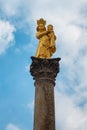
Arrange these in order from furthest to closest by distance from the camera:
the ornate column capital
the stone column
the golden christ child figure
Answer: the golden christ child figure → the ornate column capital → the stone column

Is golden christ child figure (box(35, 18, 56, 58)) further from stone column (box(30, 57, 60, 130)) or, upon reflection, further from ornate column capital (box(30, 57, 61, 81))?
stone column (box(30, 57, 60, 130))

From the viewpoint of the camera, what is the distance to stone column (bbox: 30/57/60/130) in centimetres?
1825

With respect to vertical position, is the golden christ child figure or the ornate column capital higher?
the golden christ child figure

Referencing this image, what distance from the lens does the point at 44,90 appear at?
747 inches

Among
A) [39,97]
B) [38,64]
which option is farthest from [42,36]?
[39,97]

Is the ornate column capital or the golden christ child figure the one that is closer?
the ornate column capital

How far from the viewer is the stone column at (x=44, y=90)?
18250mm

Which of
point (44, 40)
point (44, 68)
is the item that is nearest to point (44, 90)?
point (44, 68)

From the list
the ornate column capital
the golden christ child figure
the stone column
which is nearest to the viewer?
the stone column

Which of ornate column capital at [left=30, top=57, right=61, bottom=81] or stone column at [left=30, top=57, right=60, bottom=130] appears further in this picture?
ornate column capital at [left=30, top=57, right=61, bottom=81]

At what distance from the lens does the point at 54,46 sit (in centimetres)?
2109

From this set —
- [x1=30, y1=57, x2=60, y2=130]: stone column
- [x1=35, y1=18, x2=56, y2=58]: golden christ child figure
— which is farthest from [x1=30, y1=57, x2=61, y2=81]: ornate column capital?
[x1=35, y1=18, x2=56, y2=58]: golden christ child figure

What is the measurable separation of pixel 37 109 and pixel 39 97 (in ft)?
2.13

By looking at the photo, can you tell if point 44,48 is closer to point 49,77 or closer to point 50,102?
point 49,77
